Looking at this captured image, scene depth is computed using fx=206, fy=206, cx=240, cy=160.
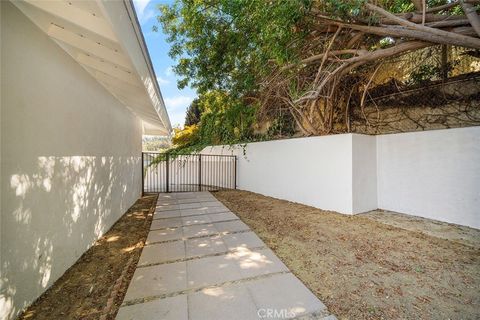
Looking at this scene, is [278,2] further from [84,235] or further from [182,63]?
[84,235]

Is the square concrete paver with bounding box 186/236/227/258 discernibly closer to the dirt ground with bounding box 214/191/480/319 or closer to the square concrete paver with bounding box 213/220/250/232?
the square concrete paver with bounding box 213/220/250/232

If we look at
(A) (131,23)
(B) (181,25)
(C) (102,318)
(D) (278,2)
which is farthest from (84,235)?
(B) (181,25)

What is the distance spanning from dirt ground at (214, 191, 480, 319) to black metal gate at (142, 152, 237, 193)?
19.2ft

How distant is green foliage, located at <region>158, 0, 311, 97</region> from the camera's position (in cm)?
318

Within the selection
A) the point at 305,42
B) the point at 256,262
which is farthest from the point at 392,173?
the point at 256,262

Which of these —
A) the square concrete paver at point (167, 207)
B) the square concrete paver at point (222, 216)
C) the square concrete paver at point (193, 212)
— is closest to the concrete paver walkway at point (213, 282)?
the square concrete paver at point (222, 216)

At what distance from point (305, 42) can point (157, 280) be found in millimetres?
4507

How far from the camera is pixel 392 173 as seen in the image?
4918 millimetres

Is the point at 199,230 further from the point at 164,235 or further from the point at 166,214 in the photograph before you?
the point at 166,214

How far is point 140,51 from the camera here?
2848 mm

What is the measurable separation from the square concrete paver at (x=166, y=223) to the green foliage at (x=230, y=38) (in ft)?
11.9

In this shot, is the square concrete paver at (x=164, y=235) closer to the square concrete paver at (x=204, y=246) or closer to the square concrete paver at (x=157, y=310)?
the square concrete paver at (x=204, y=246)

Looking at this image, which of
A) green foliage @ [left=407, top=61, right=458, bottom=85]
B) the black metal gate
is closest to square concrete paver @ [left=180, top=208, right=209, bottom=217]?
the black metal gate

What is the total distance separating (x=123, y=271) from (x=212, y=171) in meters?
8.60
